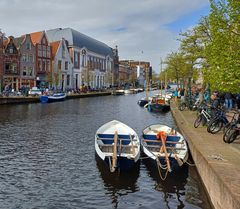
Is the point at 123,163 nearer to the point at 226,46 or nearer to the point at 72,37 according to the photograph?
the point at 226,46

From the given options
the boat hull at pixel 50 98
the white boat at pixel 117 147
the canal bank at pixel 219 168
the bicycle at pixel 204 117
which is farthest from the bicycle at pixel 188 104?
the boat hull at pixel 50 98

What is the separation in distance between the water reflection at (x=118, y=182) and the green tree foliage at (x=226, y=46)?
5379 millimetres

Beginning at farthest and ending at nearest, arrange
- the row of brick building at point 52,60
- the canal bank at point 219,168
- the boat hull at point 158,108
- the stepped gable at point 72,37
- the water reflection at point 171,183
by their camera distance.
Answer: the stepped gable at point 72,37 < the row of brick building at point 52,60 < the boat hull at point 158,108 < the water reflection at point 171,183 < the canal bank at point 219,168

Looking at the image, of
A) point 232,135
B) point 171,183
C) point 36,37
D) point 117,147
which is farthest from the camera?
point 36,37

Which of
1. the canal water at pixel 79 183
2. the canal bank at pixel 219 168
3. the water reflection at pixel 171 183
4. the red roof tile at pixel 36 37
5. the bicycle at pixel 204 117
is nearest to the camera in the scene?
the canal bank at pixel 219 168

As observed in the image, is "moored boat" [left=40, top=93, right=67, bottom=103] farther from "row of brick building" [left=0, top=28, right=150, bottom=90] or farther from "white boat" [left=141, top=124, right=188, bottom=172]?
"white boat" [left=141, top=124, right=188, bottom=172]

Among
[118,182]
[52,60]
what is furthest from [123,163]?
[52,60]

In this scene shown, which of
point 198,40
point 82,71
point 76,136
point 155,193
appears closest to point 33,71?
point 82,71

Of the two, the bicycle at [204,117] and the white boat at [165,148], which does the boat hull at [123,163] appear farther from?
the bicycle at [204,117]

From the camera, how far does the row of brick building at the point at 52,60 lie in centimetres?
6475

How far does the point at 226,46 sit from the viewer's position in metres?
14.1

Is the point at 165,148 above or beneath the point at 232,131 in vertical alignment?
beneath

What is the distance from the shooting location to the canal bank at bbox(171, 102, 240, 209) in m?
7.32

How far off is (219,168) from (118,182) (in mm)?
3832
